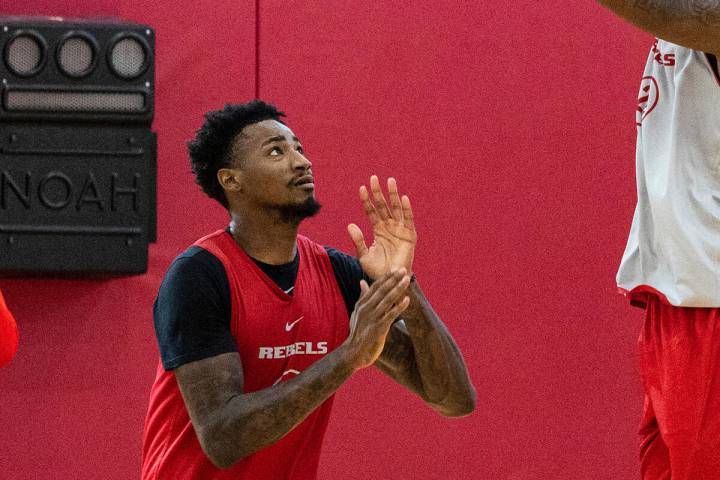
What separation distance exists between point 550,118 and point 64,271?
63.3 inches

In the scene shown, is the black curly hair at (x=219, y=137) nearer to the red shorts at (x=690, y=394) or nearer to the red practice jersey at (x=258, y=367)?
the red practice jersey at (x=258, y=367)

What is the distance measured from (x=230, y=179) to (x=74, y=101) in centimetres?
73

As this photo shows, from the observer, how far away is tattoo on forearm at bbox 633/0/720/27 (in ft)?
7.89

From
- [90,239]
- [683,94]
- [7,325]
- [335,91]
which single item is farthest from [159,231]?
[683,94]

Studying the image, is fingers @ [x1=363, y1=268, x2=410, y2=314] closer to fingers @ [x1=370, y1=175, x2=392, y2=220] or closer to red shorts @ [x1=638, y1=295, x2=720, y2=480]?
fingers @ [x1=370, y1=175, x2=392, y2=220]

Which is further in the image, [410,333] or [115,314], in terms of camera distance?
[115,314]

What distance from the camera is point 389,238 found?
305cm

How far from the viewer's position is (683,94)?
263cm

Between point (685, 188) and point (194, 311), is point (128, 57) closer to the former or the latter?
point (194, 311)

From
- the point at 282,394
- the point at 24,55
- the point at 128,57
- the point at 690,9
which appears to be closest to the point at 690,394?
the point at 690,9

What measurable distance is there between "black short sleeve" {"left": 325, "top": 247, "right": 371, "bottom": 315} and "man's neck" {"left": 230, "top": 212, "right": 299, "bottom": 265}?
17 centimetres

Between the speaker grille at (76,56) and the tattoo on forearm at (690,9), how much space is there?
1836mm

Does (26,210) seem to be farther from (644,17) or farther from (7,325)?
(644,17)

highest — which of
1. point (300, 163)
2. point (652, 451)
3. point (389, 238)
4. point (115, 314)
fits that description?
point (300, 163)
